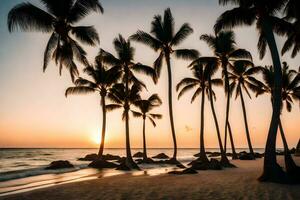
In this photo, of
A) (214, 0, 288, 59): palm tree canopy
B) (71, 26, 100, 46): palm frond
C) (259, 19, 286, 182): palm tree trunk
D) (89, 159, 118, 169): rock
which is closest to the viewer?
(259, 19, 286, 182): palm tree trunk

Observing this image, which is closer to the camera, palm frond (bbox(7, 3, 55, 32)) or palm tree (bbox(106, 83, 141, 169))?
palm frond (bbox(7, 3, 55, 32))

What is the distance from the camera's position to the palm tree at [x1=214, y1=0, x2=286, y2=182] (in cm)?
1341

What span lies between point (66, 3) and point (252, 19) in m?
13.4

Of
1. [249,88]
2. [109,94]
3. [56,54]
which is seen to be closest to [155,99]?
[109,94]

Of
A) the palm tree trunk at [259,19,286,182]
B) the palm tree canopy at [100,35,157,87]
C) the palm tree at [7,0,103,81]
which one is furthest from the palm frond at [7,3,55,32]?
the palm tree trunk at [259,19,286,182]

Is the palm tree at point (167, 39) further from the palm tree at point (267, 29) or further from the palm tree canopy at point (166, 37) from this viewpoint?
the palm tree at point (267, 29)

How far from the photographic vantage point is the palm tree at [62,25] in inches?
810

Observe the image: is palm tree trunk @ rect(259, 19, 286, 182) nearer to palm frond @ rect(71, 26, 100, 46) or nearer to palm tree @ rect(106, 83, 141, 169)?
palm frond @ rect(71, 26, 100, 46)

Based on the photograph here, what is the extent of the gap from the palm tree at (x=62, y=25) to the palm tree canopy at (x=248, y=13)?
9.46 meters

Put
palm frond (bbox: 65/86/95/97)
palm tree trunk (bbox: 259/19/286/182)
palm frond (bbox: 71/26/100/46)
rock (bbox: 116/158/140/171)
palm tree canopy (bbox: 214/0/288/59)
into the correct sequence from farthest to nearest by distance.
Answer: palm frond (bbox: 65/86/95/97)
rock (bbox: 116/158/140/171)
palm frond (bbox: 71/26/100/46)
palm tree canopy (bbox: 214/0/288/59)
palm tree trunk (bbox: 259/19/286/182)

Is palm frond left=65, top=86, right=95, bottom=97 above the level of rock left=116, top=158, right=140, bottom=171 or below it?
above

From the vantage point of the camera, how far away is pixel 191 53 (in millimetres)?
30047

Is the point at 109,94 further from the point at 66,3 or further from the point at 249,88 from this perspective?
the point at 249,88

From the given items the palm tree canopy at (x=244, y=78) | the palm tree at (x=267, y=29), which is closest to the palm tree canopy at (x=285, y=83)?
the palm tree canopy at (x=244, y=78)
